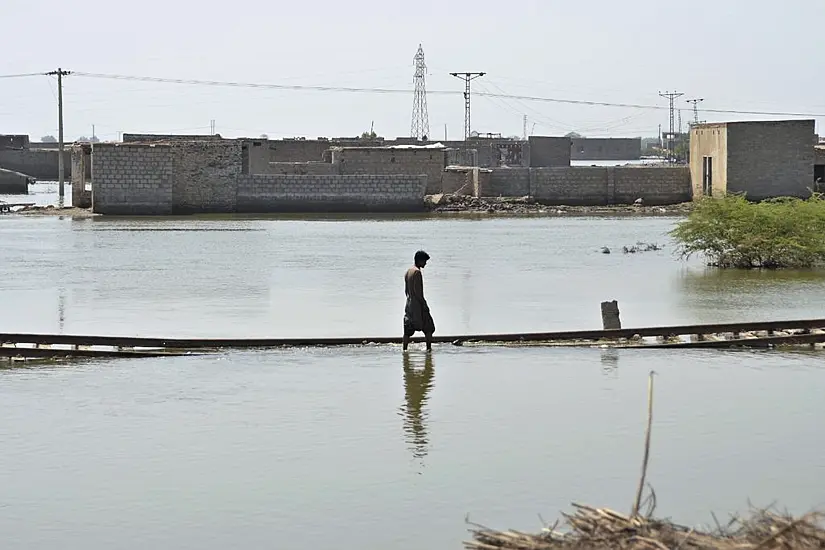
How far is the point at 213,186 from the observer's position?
38.8 meters

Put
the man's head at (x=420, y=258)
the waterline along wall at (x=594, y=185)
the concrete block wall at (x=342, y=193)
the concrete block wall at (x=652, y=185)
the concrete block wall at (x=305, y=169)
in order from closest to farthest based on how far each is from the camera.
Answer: the man's head at (x=420, y=258)
the concrete block wall at (x=342, y=193)
the waterline along wall at (x=594, y=185)
the concrete block wall at (x=652, y=185)
the concrete block wall at (x=305, y=169)

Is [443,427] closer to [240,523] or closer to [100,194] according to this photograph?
[240,523]

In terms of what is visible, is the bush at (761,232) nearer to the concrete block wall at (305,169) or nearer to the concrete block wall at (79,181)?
the concrete block wall at (305,169)

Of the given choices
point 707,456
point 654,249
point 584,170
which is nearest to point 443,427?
point 707,456

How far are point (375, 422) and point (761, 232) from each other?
1400 centimetres

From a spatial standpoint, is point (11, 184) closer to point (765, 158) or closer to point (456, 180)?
point (456, 180)

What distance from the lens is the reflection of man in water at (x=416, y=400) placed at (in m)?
9.53

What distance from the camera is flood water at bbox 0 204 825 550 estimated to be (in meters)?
7.87

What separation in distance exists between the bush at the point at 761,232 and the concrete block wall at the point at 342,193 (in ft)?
59.4

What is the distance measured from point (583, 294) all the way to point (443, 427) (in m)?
9.06

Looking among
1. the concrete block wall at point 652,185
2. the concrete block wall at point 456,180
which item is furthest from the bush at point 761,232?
the concrete block wall at point 456,180

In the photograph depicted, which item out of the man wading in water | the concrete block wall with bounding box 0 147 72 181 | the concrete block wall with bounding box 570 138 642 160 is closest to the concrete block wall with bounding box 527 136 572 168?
the concrete block wall with bounding box 0 147 72 181

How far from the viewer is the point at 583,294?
61.7 ft

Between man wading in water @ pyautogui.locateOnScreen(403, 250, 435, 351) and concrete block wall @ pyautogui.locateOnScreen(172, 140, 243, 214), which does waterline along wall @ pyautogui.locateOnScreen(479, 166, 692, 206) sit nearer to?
concrete block wall @ pyautogui.locateOnScreen(172, 140, 243, 214)
